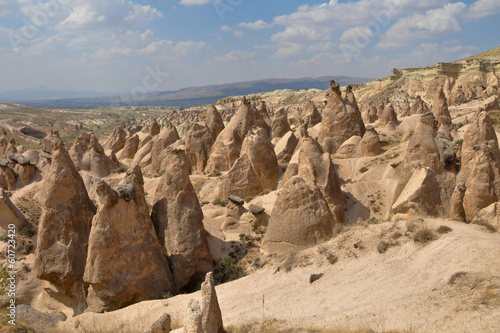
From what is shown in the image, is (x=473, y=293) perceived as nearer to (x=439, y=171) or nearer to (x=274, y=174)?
(x=439, y=171)

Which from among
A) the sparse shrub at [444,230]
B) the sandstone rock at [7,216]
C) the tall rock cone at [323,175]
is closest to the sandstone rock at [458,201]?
the sparse shrub at [444,230]

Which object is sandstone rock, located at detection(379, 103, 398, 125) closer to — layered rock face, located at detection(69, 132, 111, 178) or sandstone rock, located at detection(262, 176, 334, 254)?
sandstone rock, located at detection(262, 176, 334, 254)

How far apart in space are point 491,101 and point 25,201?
35.6m

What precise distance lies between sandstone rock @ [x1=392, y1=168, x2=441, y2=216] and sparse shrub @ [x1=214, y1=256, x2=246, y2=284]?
20.1 feet

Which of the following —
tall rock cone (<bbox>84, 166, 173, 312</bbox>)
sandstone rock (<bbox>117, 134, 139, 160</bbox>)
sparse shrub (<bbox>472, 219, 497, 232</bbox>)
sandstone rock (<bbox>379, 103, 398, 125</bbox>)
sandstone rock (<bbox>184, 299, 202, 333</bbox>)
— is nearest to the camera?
sandstone rock (<bbox>184, 299, 202, 333</bbox>)

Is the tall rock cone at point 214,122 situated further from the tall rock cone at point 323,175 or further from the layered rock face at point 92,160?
the tall rock cone at point 323,175

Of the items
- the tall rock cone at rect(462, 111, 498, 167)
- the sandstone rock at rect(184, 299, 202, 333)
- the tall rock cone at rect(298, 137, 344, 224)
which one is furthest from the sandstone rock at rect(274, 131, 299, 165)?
the sandstone rock at rect(184, 299, 202, 333)

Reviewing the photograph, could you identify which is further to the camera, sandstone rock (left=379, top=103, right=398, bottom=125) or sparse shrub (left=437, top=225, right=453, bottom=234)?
sandstone rock (left=379, top=103, right=398, bottom=125)

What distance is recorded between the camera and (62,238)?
1176 cm

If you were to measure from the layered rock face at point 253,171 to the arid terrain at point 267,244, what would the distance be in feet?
0.24


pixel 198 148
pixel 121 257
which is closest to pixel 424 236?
pixel 121 257

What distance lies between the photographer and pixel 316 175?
15.3 metres

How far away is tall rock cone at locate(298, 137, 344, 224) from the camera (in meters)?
15.0

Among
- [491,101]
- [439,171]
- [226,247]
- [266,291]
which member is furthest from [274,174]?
[491,101]
